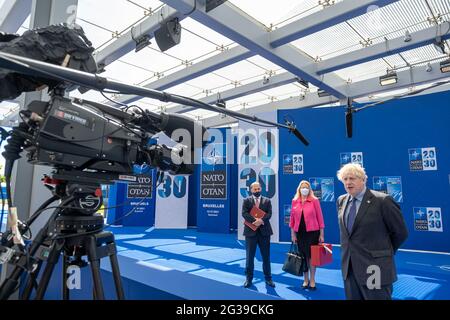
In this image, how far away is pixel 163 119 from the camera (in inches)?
39.9

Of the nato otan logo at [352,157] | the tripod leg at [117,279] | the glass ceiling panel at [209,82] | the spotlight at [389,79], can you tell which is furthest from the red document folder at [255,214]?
the spotlight at [389,79]

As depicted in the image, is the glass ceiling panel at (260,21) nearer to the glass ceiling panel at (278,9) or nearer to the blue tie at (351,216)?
the glass ceiling panel at (278,9)

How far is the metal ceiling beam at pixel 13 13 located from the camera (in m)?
3.78

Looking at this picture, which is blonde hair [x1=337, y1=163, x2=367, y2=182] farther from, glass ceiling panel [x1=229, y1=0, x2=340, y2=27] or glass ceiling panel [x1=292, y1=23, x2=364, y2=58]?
glass ceiling panel [x1=292, y1=23, x2=364, y2=58]

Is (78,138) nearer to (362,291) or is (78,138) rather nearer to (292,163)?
(362,291)

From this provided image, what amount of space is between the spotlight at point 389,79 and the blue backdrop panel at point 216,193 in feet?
13.2

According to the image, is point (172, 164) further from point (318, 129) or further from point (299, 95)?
point (299, 95)

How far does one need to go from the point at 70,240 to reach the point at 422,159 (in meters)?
6.38

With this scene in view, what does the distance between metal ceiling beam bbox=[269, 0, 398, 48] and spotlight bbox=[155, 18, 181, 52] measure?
5.64ft

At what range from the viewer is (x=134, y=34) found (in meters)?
4.70

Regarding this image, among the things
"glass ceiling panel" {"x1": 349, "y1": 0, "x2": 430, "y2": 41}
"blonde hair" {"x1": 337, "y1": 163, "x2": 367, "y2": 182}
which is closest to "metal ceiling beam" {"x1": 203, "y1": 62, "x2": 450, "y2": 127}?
"glass ceiling panel" {"x1": 349, "y1": 0, "x2": 430, "y2": 41}

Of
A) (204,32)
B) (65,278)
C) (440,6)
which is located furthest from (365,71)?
(65,278)

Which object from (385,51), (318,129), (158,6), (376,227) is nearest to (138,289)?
(376,227)

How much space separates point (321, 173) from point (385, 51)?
2701 millimetres
